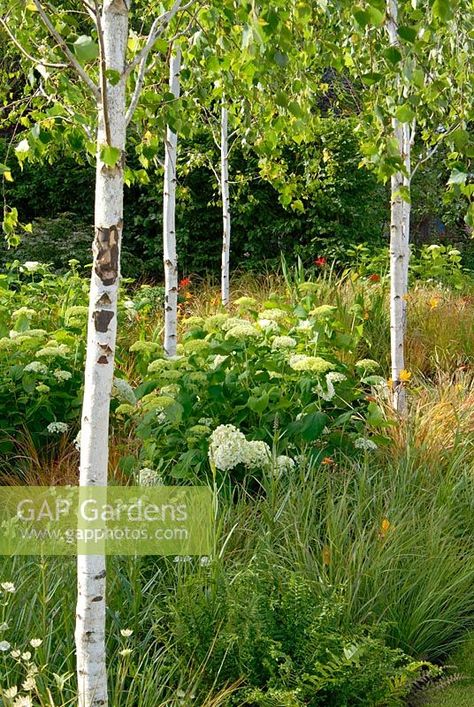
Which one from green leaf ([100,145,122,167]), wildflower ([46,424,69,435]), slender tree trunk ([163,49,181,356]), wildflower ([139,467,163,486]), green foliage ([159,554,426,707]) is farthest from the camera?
slender tree trunk ([163,49,181,356])

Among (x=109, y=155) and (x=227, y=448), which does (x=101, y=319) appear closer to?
(x=109, y=155)

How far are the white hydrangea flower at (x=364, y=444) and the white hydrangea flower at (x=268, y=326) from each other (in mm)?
904

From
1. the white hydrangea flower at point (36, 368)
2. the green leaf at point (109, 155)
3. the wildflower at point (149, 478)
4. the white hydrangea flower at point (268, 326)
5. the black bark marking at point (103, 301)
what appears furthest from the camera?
the white hydrangea flower at point (268, 326)

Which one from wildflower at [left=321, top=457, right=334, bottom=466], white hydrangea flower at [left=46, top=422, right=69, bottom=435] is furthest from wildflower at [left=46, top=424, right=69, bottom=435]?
wildflower at [left=321, top=457, right=334, bottom=466]

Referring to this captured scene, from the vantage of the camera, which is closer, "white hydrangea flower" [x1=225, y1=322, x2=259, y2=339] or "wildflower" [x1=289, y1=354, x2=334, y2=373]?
"wildflower" [x1=289, y1=354, x2=334, y2=373]

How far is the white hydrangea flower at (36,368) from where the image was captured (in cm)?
418

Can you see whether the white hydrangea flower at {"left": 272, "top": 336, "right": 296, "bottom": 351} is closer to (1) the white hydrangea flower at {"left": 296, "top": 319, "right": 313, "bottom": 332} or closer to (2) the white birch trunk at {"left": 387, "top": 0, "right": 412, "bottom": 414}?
(1) the white hydrangea flower at {"left": 296, "top": 319, "right": 313, "bottom": 332}

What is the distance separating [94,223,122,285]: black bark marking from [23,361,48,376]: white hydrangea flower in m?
2.17

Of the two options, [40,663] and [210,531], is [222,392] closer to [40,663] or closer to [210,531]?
[210,531]

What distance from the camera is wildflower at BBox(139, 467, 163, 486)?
345 cm

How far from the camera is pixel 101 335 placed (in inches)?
84.7

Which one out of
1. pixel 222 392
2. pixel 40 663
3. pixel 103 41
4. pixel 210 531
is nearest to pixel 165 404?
pixel 222 392

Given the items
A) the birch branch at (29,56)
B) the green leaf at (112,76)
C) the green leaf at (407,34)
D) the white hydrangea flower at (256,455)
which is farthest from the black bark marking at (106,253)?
the white hydrangea flower at (256,455)

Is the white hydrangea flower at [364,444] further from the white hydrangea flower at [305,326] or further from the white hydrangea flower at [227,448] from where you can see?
the white hydrangea flower at [305,326]
